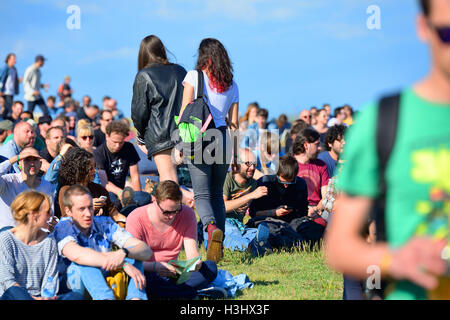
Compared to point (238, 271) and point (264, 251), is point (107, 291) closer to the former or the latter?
point (238, 271)

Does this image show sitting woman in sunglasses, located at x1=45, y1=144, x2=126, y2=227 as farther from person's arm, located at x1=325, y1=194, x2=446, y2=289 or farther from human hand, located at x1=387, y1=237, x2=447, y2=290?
human hand, located at x1=387, y1=237, x2=447, y2=290

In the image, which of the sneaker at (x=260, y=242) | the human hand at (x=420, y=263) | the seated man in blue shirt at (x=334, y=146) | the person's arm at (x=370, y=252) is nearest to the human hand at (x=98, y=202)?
the sneaker at (x=260, y=242)

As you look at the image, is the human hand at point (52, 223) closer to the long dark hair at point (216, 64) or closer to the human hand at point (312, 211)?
the long dark hair at point (216, 64)

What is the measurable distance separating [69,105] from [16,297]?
14110 millimetres

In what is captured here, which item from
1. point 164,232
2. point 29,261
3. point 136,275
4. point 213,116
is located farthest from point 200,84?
point 29,261

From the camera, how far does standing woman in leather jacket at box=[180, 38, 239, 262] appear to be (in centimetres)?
645

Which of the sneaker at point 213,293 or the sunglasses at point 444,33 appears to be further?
the sneaker at point 213,293

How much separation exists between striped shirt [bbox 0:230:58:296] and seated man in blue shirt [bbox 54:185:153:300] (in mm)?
118

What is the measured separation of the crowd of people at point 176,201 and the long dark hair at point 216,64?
1 cm

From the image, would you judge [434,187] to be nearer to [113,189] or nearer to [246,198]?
[246,198]

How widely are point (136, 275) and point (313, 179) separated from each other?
4.36m

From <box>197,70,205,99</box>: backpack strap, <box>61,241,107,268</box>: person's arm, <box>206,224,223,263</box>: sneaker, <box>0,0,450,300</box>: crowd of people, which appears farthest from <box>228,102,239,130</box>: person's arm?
<box>61,241,107,268</box>: person's arm

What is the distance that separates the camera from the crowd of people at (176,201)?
1.94 meters
